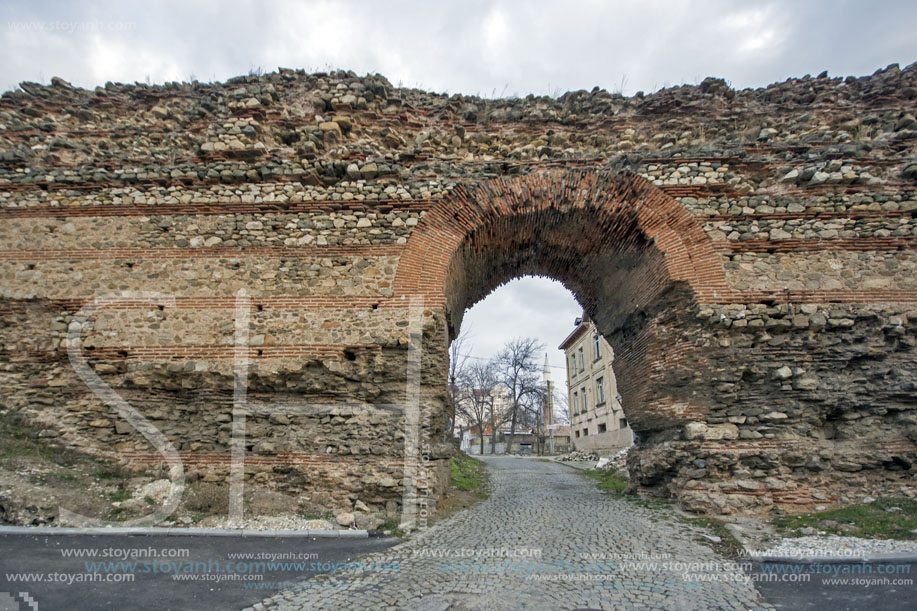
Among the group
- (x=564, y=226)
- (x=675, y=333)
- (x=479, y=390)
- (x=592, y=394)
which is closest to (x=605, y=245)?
(x=564, y=226)

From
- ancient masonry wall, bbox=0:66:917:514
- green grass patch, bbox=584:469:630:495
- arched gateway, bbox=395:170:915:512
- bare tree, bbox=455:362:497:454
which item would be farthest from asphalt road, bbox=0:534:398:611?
bare tree, bbox=455:362:497:454

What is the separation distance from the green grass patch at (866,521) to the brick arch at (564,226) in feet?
9.76

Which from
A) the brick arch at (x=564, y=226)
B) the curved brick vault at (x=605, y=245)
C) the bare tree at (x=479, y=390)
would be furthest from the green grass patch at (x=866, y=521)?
the bare tree at (x=479, y=390)

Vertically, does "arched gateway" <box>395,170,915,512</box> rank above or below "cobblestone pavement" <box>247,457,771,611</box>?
above

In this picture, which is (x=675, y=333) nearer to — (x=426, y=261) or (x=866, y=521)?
(x=866, y=521)

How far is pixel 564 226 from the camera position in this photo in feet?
25.2

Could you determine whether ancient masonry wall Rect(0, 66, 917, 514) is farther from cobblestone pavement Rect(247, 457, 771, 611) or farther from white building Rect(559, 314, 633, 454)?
white building Rect(559, 314, 633, 454)

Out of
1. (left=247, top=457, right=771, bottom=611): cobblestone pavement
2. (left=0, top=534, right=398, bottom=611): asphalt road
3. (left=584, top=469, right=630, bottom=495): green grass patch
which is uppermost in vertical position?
(left=0, top=534, right=398, bottom=611): asphalt road

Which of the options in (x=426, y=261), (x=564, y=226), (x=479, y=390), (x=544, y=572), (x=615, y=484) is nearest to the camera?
(x=544, y=572)

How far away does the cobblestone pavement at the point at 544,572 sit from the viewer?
3545 mm

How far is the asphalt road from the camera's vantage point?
3.44 m

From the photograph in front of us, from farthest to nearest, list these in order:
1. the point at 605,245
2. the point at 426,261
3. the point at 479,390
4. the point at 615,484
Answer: the point at 479,390, the point at 615,484, the point at 605,245, the point at 426,261

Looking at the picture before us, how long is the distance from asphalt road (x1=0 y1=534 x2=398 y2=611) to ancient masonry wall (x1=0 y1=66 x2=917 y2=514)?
1.31 m

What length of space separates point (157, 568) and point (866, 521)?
7561mm
